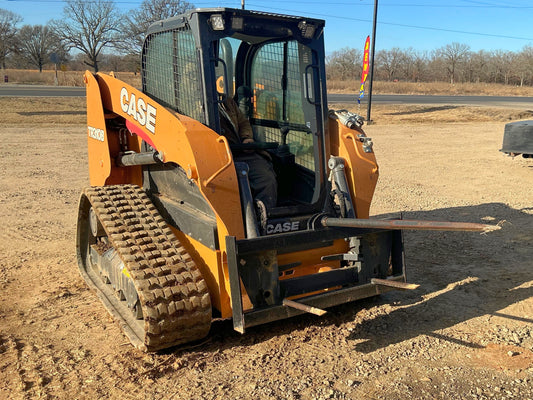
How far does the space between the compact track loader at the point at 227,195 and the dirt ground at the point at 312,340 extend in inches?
10.3

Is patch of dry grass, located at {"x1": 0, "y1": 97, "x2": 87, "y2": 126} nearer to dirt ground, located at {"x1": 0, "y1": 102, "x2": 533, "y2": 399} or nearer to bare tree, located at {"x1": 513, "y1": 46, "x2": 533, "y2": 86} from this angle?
dirt ground, located at {"x1": 0, "y1": 102, "x2": 533, "y2": 399}

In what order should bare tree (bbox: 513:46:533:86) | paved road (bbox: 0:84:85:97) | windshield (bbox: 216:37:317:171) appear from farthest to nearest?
bare tree (bbox: 513:46:533:86) → paved road (bbox: 0:84:85:97) → windshield (bbox: 216:37:317:171)

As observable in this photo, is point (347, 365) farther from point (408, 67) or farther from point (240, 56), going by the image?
point (408, 67)

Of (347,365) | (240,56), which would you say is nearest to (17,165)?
(240,56)

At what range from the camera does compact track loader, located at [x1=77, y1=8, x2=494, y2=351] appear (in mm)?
3742

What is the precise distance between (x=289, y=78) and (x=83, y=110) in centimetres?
1881

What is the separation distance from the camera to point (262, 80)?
Result: 5.02 m

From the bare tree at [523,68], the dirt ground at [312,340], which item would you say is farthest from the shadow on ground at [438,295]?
the bare tree at [523,68]

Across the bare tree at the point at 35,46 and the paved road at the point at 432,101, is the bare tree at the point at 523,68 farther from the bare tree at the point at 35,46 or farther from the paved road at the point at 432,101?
the bare tree at the point at 35,46

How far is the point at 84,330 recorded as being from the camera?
14.1 ft

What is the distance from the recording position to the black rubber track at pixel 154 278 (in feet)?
11.9

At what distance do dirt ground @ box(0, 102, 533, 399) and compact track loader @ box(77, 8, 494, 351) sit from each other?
261mm

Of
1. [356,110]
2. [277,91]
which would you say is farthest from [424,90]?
[277,91]

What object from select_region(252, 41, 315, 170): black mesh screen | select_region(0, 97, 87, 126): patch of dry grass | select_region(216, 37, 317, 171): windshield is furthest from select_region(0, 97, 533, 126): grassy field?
select_region(252, 41, 315, 170): black mesh screen
